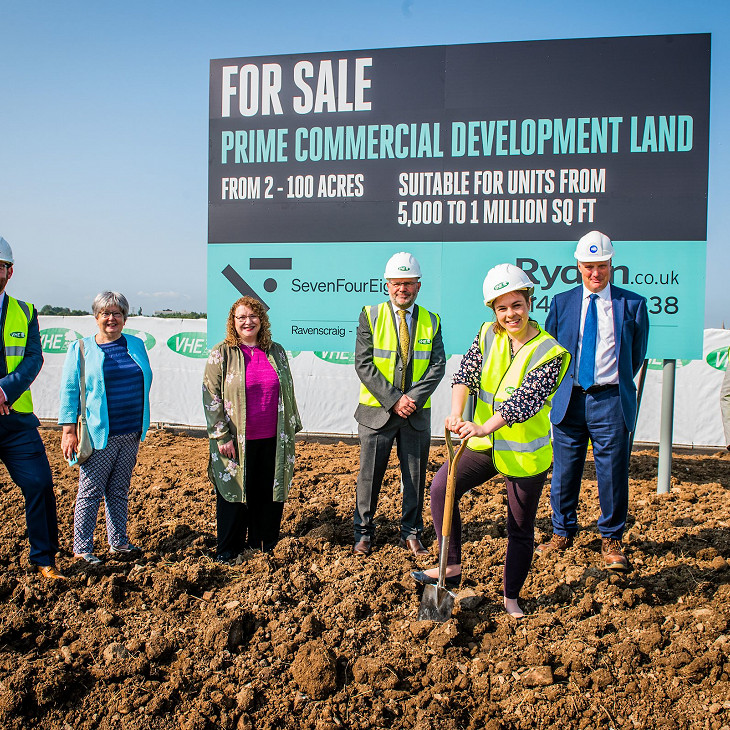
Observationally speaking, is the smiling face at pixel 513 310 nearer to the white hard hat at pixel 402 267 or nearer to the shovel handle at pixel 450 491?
the shovel handle at pixel 450 491

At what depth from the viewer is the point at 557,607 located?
162 inches

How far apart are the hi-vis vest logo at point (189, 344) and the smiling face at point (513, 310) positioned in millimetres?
7932

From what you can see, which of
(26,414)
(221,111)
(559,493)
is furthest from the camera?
(221,111)

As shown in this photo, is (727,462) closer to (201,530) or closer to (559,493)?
(559,493)

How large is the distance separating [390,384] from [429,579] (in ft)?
4.39

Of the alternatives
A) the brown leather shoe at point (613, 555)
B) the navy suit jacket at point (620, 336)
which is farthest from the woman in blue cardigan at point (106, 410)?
the brown leather shoe at point (613, 555)

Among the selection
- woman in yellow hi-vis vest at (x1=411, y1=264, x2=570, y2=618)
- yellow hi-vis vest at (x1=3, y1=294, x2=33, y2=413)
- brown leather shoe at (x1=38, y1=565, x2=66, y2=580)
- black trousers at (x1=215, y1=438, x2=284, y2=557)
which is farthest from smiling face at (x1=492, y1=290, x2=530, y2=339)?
brown leather shoe at (x1=38, y1=565, x2=66, y2=580)

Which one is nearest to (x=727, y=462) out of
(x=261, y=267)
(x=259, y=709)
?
(x=261, y=267)

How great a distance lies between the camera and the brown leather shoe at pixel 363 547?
4926 mm

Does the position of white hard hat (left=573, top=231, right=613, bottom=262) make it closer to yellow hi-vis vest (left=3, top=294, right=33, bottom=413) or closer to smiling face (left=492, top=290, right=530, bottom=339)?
smiling face (left=492, top=290, right=530, bottom=339)

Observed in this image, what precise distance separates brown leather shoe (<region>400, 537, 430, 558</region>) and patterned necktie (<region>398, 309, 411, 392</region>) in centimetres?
109

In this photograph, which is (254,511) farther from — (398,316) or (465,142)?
(465,142)

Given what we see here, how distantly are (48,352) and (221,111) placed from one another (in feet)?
21.1

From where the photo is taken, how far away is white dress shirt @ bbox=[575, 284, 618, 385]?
4.72 m
